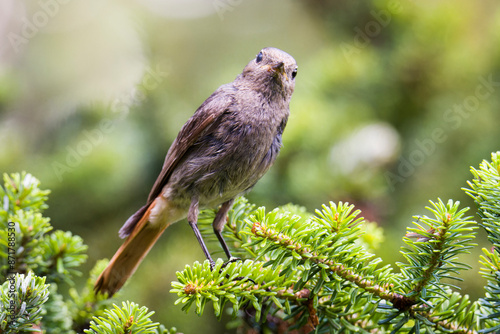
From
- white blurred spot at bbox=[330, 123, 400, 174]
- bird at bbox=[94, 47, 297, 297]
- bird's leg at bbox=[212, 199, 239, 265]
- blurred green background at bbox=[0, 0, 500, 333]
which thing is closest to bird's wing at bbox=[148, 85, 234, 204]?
bird at bbox=[94, 47, 297, 297]

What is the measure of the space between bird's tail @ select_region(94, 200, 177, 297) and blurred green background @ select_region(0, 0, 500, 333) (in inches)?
16.2

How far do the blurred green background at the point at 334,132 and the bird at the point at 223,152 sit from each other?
0.53 m

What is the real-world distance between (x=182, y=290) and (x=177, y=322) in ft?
4.86

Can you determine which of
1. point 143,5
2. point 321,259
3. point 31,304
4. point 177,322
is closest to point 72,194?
point 177,322

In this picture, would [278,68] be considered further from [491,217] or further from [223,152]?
[491,217]

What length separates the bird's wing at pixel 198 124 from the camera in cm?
247

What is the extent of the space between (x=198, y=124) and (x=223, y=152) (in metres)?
0.23

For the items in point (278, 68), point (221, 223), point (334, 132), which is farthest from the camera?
point (334, 132)

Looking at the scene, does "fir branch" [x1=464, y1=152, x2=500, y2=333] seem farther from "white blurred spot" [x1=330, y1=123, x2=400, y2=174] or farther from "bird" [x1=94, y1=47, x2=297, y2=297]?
"white blurred spot" [x1=330, y1=123, x2=400, y2=174]

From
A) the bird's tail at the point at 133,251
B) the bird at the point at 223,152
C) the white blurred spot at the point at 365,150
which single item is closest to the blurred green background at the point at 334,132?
the white blurred spot at the point at 365,150

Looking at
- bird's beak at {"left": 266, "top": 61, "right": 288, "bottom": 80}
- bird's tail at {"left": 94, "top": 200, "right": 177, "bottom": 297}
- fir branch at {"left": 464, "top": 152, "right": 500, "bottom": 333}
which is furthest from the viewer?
bird's beak at {"left": 266, "top": 61, "right": 288, "bottom": 80}

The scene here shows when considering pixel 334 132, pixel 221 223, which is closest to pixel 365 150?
pixel 334 132

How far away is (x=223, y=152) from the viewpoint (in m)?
2.42

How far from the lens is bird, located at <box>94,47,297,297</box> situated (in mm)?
2410
